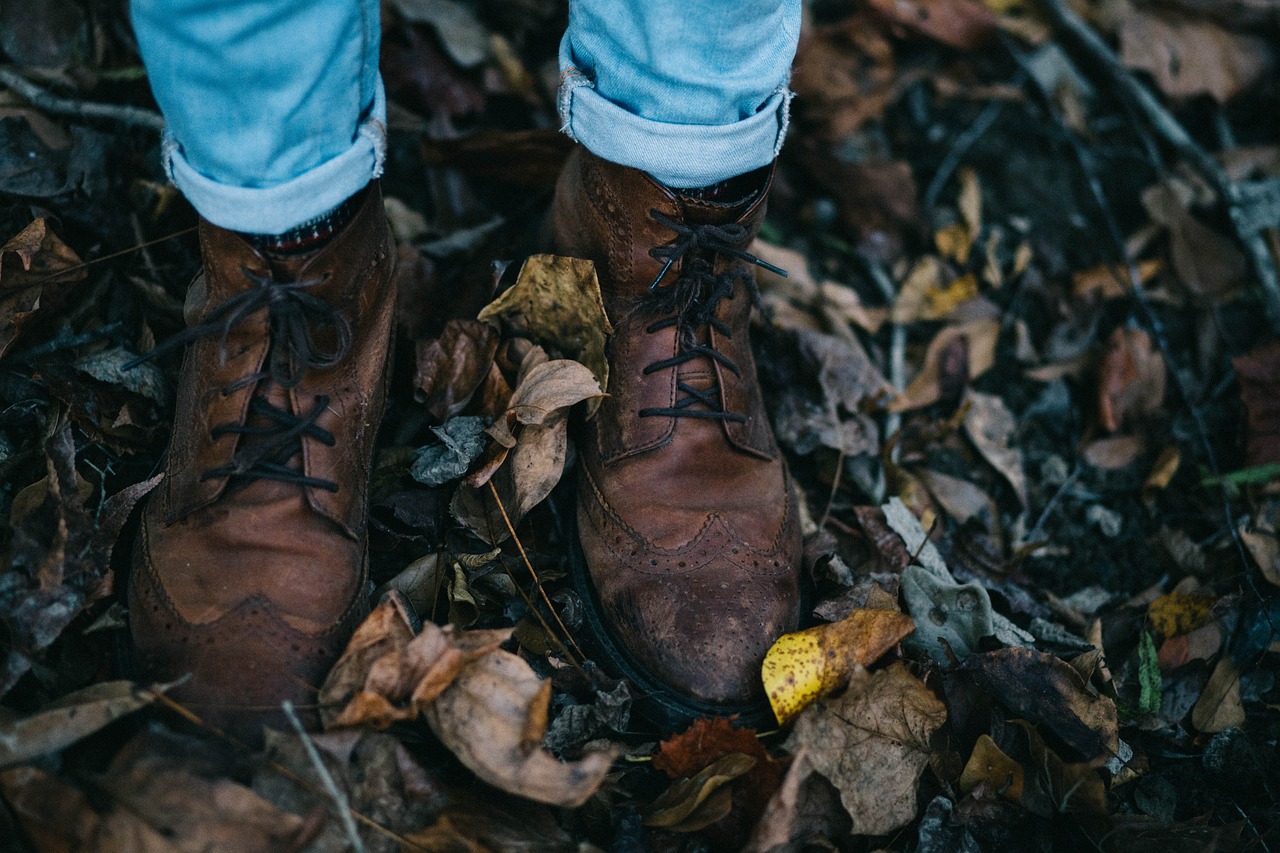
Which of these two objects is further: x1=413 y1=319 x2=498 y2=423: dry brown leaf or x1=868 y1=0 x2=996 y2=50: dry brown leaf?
x1=868 y1=0 x2=996 y2=50: dry brown leaf

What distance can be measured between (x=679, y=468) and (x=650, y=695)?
1.22 ft

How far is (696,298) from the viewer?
1526 millimetres

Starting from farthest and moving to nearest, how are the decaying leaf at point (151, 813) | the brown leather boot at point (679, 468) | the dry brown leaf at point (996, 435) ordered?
the dry brown leaf at point (996, 435), the brown leather boot at point (679, 468), the decaying leaf at point (151, 813)

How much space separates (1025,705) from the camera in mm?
1418

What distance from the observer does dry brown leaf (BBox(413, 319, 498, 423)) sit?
5.29 feet

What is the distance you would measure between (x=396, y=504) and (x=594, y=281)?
51 centimetres

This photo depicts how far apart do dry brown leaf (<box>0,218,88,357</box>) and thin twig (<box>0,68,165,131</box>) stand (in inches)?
11.4

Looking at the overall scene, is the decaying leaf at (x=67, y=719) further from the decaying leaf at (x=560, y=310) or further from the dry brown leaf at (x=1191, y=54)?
the dry brown leaf at (x=1191, y=54)

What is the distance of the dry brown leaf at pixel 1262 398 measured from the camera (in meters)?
1.94

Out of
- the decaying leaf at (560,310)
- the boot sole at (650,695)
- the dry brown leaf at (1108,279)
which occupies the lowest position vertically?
the boot sole at (650,695)

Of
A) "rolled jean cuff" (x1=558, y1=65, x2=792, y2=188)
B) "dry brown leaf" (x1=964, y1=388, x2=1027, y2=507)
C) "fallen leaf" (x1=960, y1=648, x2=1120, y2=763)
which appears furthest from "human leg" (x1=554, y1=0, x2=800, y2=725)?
"dry brown leaf" (x1=964, y1=388, x2=1027, y2=507)

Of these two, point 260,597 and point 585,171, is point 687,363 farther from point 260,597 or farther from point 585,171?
point 260,597

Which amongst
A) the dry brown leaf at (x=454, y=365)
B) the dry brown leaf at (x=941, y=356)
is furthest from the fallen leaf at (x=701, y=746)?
the dry brown leaf at (x=941, y=356)

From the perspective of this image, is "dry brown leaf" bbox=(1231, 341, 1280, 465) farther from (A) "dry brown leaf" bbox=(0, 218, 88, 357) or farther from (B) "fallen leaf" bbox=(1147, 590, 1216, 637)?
(A) "dry brown leaf" bbox=(0, 218, 88, 357)
